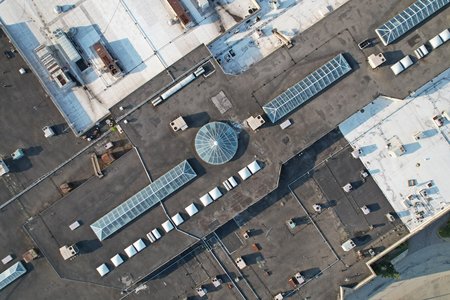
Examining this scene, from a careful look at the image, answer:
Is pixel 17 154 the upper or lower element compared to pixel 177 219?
upper

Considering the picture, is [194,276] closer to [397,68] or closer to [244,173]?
[244,173]

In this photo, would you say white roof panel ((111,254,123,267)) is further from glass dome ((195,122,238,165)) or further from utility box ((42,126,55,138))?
utility box ((42,126,55,138))

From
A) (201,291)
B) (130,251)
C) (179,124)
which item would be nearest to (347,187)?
(179,124)

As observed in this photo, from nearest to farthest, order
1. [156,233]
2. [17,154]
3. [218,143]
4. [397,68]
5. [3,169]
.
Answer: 1. [218,143]
2. [397,68]
3. [156,233]
4. [3,169]
5. [17,154]

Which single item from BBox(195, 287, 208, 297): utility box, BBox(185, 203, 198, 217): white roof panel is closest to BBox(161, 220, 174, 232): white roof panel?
BBox(185, 203, 198, 217): white roof panel

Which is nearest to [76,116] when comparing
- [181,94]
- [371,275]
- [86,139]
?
[86,139]

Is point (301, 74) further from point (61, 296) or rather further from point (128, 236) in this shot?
point (61, 296)

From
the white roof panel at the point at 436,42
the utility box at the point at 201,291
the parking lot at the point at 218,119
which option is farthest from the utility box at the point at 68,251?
the white roof panel at the point at 436,42

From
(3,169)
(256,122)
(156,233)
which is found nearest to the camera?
(256,122)
